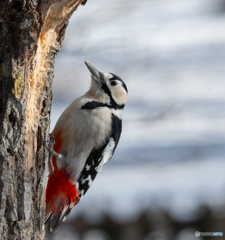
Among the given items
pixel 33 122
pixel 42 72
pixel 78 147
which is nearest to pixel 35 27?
pixel 42 72

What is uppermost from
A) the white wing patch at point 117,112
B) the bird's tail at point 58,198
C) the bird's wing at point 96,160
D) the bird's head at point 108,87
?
the bird's head at point 108,87

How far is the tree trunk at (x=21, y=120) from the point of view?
1.91 m

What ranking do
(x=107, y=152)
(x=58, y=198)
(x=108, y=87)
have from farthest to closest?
(x=108, y=87) < (x=107, y=152) < (x=58, y=198)

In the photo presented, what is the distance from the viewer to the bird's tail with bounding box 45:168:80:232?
3.11m

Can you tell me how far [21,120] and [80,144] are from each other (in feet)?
3.54

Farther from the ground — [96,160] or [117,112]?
[117,112]

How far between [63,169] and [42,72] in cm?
107

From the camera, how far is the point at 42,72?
7.36 ft

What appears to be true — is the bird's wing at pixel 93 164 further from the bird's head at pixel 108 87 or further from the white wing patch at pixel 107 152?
the bird's head at pixel 108 87

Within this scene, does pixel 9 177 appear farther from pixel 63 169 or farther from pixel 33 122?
pixel 63 169

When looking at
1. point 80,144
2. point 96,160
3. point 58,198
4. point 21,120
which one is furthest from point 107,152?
point 21,120

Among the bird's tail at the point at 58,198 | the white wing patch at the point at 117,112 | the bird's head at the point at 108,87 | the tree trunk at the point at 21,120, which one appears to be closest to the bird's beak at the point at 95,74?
the bird's head at the point at 108,87

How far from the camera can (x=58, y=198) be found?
3.16 m

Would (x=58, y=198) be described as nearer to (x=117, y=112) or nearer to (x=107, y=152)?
(x=107, y=152)
